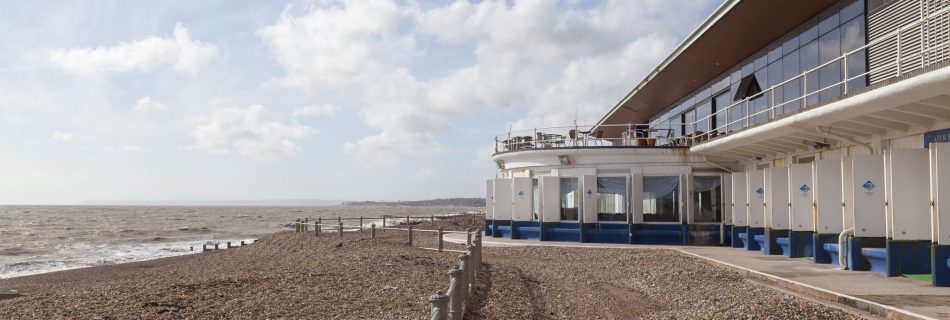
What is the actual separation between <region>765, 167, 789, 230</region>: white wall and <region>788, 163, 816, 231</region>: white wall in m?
1.06

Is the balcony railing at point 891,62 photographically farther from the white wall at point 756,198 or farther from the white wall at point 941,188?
the white wall at point 756,198

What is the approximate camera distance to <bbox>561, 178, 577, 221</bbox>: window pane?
23344 millimetres

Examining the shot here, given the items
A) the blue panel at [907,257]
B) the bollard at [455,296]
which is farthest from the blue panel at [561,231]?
the bollard at [455,296]

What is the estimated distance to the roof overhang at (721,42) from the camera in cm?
1744

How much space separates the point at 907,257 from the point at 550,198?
498 inches

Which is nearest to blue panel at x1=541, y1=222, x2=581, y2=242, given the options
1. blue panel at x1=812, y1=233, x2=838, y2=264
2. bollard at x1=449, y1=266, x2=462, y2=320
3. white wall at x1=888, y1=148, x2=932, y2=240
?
blue panel at x1=812, y1=233, x2=838, y2=264

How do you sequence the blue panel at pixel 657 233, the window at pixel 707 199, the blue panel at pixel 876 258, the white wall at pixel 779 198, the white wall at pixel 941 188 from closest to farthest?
the white wall at pixel 941 188 → the blue panel at pixel 876 258 → the white wall at pixel 779 198 → the window at pixel 707 199 → the blue panel at pixel 657 233

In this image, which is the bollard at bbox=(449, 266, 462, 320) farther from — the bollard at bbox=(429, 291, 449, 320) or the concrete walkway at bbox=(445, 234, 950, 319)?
the concrete walkway at bbox=(445, 234, 950, 319)

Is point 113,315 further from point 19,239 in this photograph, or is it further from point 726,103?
point 19,239

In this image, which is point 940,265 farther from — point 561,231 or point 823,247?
point 561,231

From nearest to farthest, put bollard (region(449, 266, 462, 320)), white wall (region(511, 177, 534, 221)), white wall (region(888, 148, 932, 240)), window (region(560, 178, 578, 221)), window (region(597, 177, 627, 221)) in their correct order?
bollard (region(449, 266, 462, 320)), white wall (region(888, 148, 932, 240)), window (region(597, 177, 627, 221)), window (region(560, 178, 578, 221)), white wall (region(511, 177, 534, 221))

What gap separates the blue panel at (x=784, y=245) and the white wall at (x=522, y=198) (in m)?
8.98

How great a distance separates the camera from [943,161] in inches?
397

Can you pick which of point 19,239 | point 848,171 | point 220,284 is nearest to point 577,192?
point 848,171
